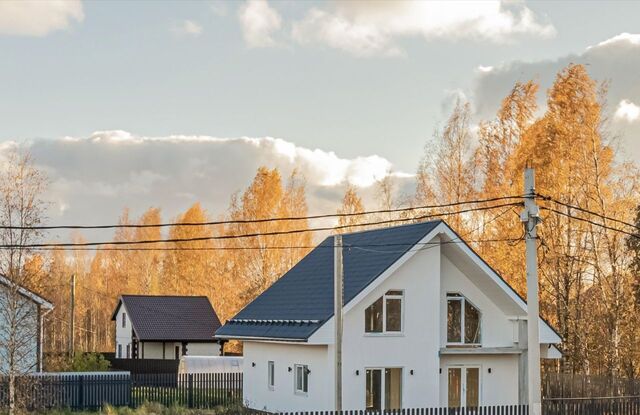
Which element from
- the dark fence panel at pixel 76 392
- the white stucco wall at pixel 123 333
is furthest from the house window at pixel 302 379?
the white stucco wall at pixel 123 333

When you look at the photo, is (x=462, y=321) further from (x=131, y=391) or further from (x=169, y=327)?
(x=169, y=327)

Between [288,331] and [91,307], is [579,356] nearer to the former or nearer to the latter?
[288,331]

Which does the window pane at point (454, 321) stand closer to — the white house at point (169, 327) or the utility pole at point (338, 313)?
the utility pole at point (338, 313)

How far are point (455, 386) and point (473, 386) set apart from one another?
2.12ft

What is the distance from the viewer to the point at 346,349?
28219mm

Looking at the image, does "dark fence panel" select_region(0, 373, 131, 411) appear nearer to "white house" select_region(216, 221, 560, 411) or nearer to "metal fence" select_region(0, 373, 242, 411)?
"metal fence" select_region(0, 373, 242, 411)

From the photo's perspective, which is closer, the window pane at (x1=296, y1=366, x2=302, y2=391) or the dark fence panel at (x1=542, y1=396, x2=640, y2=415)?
the dark fence panel at (x1=542, y1=396, x2=640, y2=415)

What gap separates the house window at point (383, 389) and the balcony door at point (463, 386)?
1974mm

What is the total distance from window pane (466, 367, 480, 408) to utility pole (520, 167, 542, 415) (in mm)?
8026

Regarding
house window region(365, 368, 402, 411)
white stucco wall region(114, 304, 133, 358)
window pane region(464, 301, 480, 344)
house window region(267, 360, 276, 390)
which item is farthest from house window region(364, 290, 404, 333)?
white stucco wall region(114, 304, 133, 358)

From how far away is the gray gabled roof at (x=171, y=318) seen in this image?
5434cm

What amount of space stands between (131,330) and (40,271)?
90.1ft

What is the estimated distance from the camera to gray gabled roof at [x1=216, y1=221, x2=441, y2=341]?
2859cm

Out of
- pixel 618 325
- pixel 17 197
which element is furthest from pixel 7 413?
pixel 618 325
